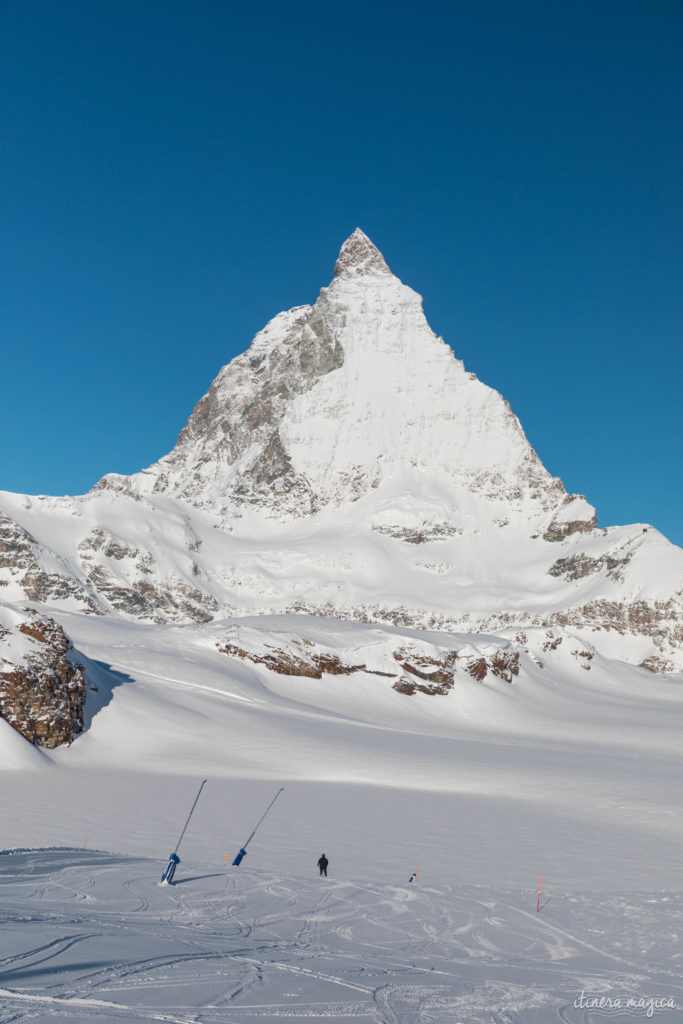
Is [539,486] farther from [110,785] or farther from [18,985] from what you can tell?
[18,985]

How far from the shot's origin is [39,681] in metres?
37.9

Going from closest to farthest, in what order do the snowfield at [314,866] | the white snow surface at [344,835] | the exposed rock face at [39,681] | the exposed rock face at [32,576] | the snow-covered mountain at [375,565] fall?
the snowfield at [314,866] < the white snow surface at [344,835] < the exposed rock face at [39,681] < the exposed rock face at [32,576] < the snow-covered mountain at [375,565]

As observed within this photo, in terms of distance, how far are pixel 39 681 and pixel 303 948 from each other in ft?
99.9

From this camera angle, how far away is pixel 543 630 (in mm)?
108312

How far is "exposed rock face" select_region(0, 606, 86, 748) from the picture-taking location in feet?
120

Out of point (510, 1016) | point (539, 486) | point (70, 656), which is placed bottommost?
point (510, 1016)

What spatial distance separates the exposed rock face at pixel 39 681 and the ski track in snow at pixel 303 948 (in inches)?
884

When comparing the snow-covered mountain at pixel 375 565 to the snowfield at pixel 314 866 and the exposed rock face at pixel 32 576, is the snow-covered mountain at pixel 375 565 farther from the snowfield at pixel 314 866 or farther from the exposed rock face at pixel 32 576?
the snowfield at pixel 314 866

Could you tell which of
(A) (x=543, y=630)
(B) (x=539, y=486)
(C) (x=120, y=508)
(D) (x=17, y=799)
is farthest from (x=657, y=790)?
(B) (x=539, y=486)

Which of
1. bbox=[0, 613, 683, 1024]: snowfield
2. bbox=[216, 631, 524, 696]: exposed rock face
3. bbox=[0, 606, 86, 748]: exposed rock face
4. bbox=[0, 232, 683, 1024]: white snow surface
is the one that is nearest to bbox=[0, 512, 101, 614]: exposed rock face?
bbox=[0, 232, 683, 1024]: white snow surface

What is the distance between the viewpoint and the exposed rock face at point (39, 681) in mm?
36625

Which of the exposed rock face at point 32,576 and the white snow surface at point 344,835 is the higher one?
the exposed rock face at point 32,576

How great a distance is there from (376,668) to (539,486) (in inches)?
5415

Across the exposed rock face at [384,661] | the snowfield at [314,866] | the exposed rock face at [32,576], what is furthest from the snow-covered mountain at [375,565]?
the snowfield at [314,866]
